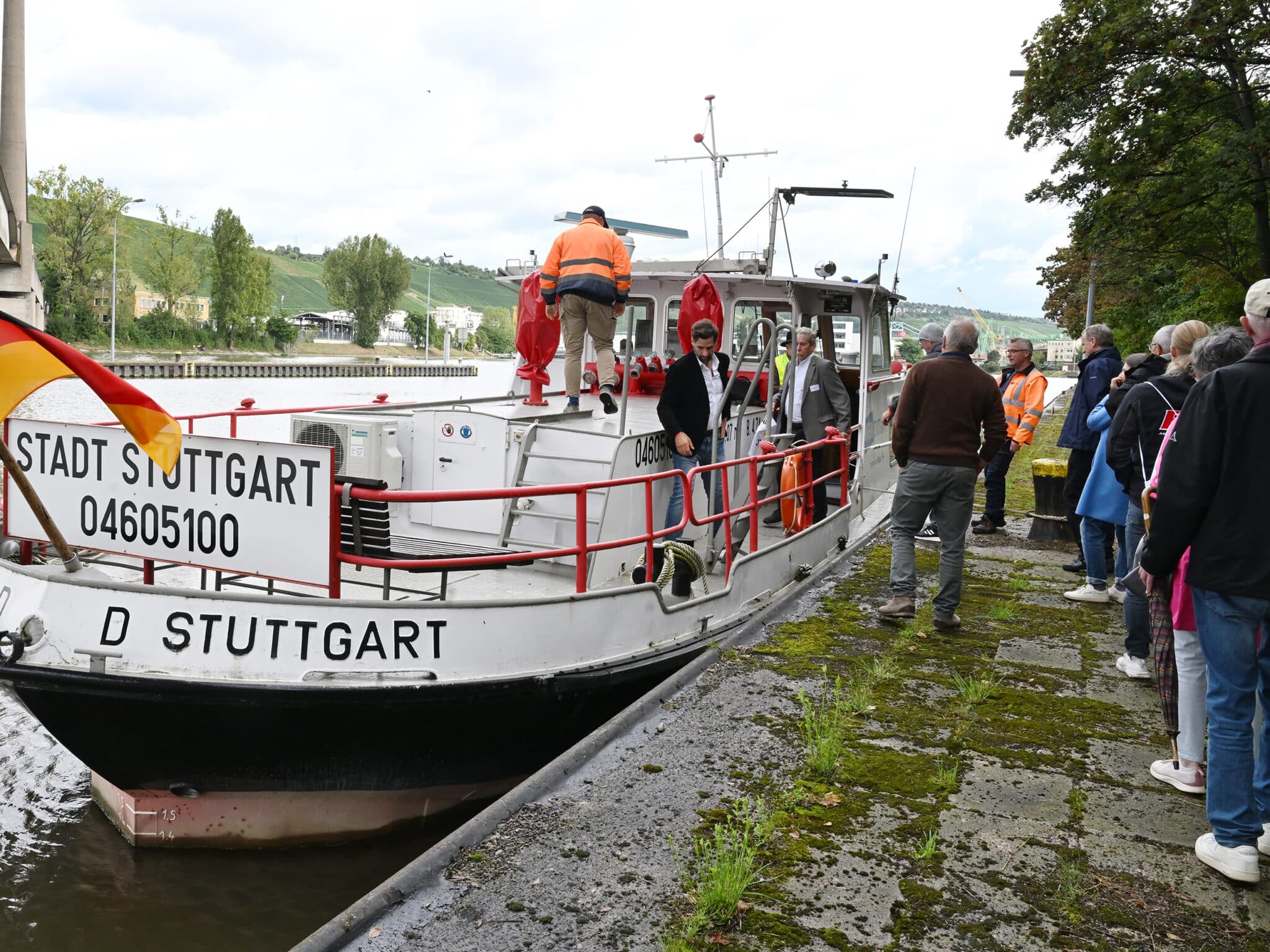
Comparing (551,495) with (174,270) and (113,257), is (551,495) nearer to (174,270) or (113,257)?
(113,257)

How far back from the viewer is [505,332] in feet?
583

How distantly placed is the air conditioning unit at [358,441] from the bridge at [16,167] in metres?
26.7

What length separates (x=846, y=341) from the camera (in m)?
10.5

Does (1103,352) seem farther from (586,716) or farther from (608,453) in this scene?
(586,716)

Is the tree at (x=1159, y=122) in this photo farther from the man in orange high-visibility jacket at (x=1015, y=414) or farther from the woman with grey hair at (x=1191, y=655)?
the woman with grey hair at (x=1191, y=655)

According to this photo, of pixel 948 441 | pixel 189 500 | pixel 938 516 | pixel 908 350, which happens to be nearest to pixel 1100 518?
pixel 938 516

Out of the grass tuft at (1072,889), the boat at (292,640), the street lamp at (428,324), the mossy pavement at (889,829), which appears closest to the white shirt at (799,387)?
the boat at (292,640)

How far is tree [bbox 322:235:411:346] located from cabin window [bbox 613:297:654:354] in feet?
341

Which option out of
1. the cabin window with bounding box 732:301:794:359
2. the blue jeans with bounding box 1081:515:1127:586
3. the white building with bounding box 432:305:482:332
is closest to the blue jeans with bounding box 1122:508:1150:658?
the blue jeans with bounding box 1081:515:1127:586

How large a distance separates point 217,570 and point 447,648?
1.13 metres

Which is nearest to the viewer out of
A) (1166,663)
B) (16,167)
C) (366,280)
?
(1166,663)

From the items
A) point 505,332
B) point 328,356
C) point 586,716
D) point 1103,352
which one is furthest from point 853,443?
point 505,332

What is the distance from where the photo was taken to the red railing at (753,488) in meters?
5.97

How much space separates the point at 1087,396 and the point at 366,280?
355 ft
